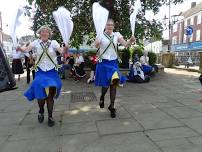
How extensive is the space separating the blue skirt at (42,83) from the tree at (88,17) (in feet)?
28.9

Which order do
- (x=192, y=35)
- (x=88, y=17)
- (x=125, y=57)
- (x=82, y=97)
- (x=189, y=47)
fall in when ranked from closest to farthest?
(x=82, y=97) < (x=88, y=17) < (x=125, y=57) < (x=189, y=47) < (x=192, y=35)

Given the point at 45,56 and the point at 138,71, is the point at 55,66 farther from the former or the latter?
the point at 138,71

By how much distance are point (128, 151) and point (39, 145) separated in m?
1.32

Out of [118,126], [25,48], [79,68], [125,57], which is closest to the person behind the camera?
[118,126]

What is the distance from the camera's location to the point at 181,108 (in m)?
6.42

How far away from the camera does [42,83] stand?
5.12 m

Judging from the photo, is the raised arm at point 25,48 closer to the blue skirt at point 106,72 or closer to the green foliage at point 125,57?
the blue skirt at point 106,72

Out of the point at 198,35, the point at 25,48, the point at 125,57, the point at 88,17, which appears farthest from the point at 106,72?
the point at 198,35

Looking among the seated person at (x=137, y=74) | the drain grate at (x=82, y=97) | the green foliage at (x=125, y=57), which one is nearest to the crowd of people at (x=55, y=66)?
the drain grate at (x=82, y=97)

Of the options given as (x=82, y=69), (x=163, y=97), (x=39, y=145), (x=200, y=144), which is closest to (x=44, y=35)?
(x=39, y=145)

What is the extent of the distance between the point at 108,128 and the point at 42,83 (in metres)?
1.36

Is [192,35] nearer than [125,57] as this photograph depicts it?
No

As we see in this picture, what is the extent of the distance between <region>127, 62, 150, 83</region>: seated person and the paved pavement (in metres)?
4.29

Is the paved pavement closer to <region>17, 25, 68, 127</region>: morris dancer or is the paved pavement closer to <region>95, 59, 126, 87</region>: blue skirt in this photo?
<region>17, 25, 68, 127</region>: morris dancer
